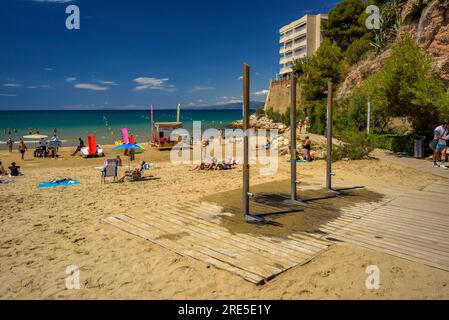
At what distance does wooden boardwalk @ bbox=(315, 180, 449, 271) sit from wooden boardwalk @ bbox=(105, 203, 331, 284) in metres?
0.78

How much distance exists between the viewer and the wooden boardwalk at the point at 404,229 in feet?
16.9

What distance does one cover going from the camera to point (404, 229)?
20.1 ft

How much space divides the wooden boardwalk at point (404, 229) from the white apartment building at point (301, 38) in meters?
60.7

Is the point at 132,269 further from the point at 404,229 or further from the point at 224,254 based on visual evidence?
the point at 404,229

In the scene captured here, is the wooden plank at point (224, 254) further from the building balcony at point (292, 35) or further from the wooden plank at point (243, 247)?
the building balcony at point (292, 35)

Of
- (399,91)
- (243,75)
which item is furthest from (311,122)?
(243,75)

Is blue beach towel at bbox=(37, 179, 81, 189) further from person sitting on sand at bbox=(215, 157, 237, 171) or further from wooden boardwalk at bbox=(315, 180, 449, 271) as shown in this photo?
wooden boardwalk at bbox=(315, 180, 449, 271)

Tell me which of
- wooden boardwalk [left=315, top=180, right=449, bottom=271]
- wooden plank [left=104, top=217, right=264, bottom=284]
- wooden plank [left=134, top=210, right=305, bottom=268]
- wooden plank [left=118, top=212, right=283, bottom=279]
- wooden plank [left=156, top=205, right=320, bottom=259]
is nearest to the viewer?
wooden plank [left=104, top=217, right=264, bottom=284]

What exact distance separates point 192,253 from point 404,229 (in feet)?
13.0

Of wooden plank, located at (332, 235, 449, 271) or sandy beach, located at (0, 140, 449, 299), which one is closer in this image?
sandy beach, located at (0, 140, 449, 299)

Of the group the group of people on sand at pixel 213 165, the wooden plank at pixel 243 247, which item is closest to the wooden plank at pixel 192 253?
the wooden plank at pixel 243 247

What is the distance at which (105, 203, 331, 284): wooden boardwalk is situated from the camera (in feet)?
15.9

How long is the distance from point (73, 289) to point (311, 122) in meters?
30.7

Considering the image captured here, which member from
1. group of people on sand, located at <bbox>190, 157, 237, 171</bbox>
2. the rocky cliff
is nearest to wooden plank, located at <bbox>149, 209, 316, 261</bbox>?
group of people on sand, located at <bbox>190, 157, 237, 171</bbox>
